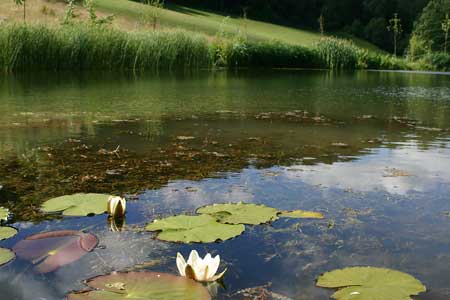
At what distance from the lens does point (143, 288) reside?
1767 millimetres

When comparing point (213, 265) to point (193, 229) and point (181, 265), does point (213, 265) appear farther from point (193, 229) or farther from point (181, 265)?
point (193, 229)

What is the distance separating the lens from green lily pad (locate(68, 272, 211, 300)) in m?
1.71

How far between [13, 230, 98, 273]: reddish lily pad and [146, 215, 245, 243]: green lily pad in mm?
305

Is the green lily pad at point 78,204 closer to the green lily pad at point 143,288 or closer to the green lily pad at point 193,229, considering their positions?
the green lily pad at point 193,229

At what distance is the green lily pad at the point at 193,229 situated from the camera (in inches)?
90.5

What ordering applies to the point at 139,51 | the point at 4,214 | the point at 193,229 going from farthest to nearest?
the point at 139,51 → the point at 4,214 → the point at 193,229

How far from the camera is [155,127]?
577 cm

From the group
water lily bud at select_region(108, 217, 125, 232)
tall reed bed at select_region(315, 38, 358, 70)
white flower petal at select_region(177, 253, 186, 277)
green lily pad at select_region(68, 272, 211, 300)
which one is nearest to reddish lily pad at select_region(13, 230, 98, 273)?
water lily bud at select_region(108, 217, 125, 232)

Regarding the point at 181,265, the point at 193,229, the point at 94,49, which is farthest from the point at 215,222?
the point at 94,49

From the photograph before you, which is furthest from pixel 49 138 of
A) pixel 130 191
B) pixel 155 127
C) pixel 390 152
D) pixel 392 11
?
pixel 392 11

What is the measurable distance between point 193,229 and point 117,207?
43 cm

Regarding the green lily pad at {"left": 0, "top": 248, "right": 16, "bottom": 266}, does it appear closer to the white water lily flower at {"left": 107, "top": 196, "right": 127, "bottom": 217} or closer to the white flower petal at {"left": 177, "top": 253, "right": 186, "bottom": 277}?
the white water lily flower at {"left": 107, "top": 196, "right": 127, "bottom": 217}

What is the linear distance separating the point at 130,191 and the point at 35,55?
14.4m

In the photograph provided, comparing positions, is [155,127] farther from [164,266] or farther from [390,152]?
[164,266]
